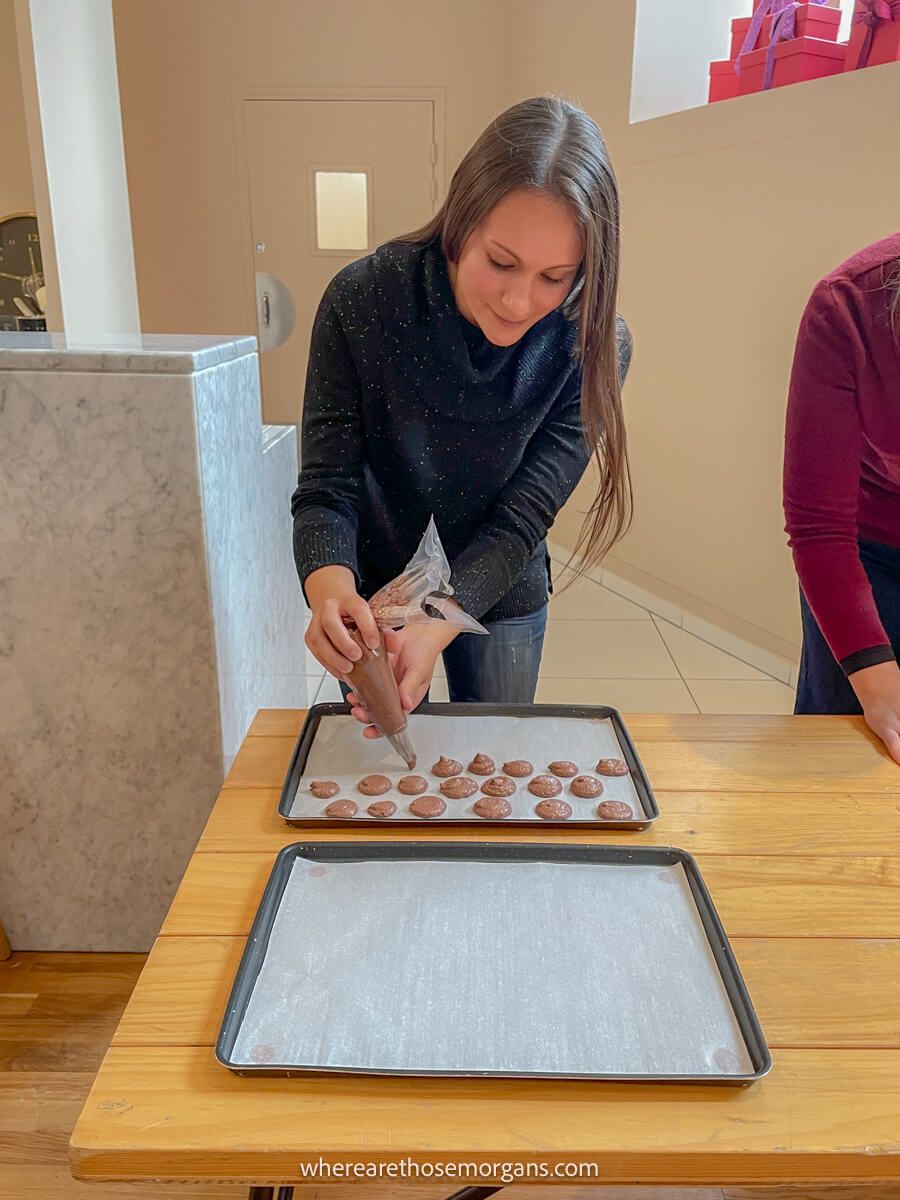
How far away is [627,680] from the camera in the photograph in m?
2.63

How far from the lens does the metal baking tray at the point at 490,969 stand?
532 millimetres

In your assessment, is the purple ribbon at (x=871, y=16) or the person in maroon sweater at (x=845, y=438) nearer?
the person in maroon sweater at (x=845, y=438)

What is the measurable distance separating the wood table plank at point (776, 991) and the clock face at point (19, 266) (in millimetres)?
3373

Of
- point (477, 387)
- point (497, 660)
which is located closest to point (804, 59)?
point (477, 387)

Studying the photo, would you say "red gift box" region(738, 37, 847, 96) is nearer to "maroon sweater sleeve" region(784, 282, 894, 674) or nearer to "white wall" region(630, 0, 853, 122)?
"white wall" region(630, 0, 853, 122)

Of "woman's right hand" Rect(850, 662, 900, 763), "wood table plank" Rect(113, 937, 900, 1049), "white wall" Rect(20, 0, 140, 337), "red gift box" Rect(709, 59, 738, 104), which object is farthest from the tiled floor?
"wood table plank" Rect(113, 937, 900, 1049)

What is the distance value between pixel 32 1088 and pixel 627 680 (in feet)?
5.99

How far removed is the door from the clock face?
0.94 meters

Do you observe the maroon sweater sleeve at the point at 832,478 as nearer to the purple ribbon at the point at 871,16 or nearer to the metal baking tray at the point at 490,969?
the metal baking tray at the point at 490,969

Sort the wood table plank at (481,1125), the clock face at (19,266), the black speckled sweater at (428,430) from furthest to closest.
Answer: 1. the clock face at (19,266)
2. the black speckled sweater at (428,430)
3. the wood table plank at (481,1125)

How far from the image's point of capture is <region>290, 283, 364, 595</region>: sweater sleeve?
1052mm

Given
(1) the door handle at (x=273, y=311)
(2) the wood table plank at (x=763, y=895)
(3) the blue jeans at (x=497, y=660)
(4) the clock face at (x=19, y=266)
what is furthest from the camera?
(1) the door handle at (x=273, y=311)

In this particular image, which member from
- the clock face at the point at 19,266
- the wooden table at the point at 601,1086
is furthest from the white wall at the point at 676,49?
Result: the wooden table at the point at 601,1086

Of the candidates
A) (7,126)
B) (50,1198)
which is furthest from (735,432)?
(7,126)
